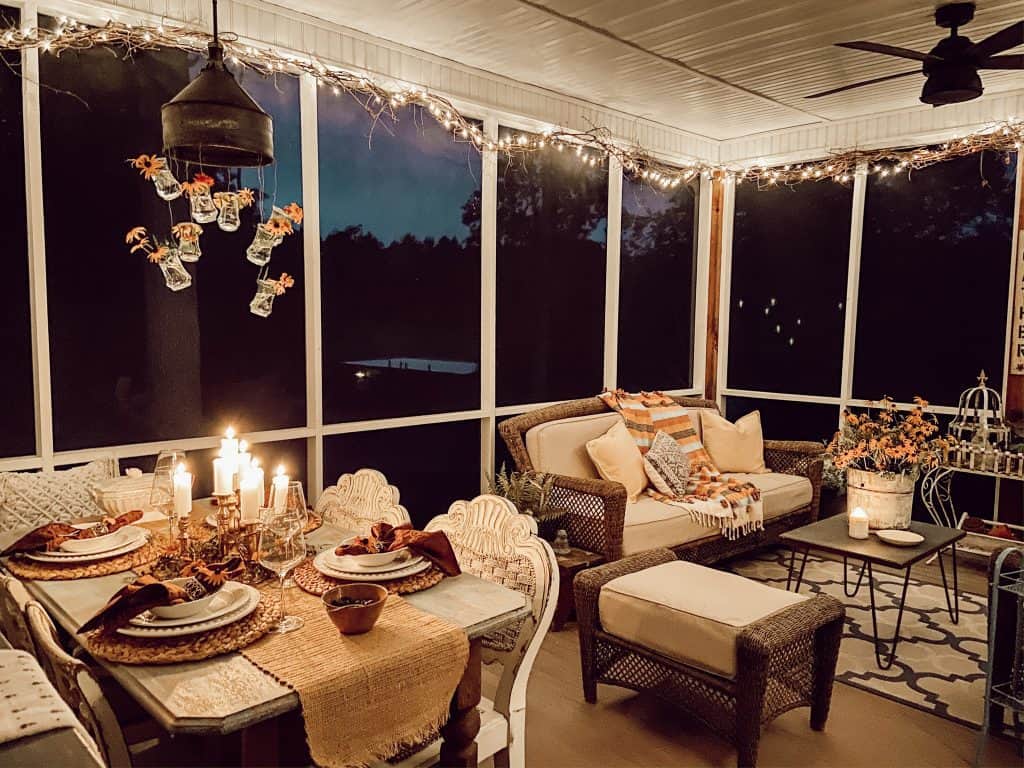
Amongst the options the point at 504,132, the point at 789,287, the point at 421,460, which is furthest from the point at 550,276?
the point at 789,287

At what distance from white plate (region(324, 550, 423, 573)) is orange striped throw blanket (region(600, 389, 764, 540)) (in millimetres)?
2547

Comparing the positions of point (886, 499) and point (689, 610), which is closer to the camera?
point (689, 610)

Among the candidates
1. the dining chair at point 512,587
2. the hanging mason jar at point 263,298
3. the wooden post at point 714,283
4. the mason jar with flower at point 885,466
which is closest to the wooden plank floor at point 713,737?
the dining chair at point 512,587

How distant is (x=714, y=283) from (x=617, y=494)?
3.00 m

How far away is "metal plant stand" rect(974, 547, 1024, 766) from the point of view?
8.40ft

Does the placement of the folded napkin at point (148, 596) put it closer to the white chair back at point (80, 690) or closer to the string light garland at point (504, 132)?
the white chair back at point (80, 690)

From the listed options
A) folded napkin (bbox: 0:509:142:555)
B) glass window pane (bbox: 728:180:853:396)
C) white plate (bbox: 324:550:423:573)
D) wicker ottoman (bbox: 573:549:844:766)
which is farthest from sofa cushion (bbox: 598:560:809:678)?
glass window pane (bbox: 728:180:853:396)

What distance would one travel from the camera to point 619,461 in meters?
4.37

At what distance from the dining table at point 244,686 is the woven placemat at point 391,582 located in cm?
2

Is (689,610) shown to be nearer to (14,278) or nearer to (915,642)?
(915,642)

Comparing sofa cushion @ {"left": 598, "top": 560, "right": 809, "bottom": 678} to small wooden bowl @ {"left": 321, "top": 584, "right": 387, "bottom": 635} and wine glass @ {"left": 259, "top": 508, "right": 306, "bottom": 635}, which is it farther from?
wine glass @ {"left": 259, "top": 508, "right": 306, "bottom": 635}

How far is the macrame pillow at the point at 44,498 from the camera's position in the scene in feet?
8.52

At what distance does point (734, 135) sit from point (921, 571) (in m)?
3.38

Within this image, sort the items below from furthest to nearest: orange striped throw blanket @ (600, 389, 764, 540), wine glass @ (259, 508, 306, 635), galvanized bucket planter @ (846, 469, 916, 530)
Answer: orange striped throw blanket @ (600, 389, 764, 540), galvanized bucket planter @ (846, 469, 916, 530), wine glass @ (259, 508, 306, 635)
